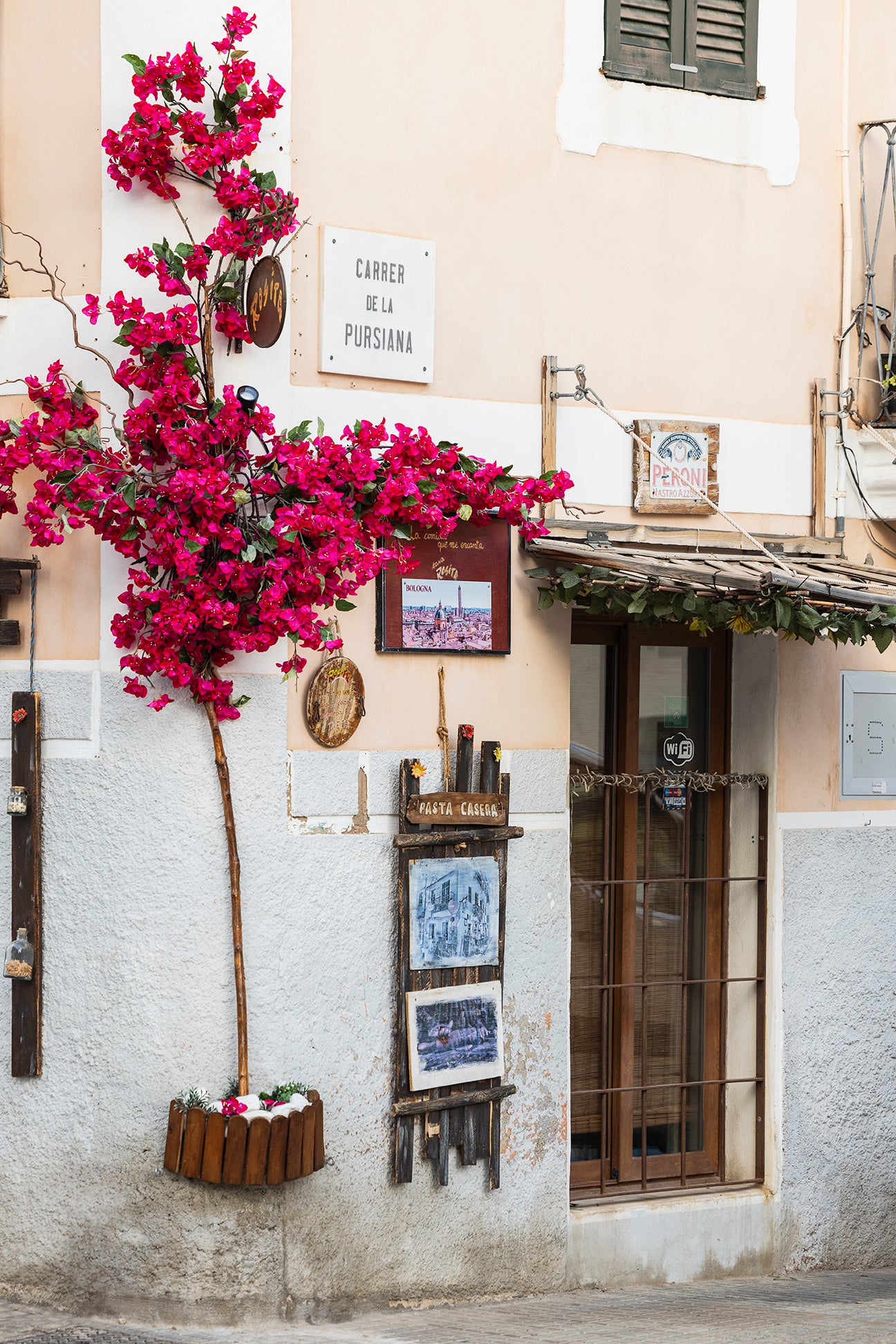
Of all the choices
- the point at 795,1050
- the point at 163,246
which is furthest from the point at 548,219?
the point at 795,1050

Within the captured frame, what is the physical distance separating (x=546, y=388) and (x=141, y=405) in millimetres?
1663

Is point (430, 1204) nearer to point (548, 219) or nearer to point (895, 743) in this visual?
point (895, 743)

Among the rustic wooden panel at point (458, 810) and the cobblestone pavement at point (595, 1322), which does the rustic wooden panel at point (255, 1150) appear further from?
the rustic wooden panel at point (458, 810)

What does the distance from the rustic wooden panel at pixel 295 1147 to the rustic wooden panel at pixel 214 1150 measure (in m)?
0.23

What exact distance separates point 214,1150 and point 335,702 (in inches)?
64.6

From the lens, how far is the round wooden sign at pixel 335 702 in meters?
5.28

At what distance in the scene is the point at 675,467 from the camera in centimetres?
589

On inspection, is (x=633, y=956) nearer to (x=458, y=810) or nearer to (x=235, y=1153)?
(x=458, y=810)

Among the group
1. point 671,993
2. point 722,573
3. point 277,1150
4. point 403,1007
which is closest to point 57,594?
point 403,1007

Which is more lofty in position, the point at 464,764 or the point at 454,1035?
the point at 464,764

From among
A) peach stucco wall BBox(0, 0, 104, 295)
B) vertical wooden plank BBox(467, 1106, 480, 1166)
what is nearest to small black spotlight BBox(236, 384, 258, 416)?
peach stucco wall BBox(0, 0, 104, 295)

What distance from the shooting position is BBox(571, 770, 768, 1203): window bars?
6.09m

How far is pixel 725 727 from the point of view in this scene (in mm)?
6297

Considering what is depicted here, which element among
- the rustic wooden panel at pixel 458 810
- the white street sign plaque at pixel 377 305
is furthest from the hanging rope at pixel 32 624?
the rustic wooden panel at pixel 458 810
